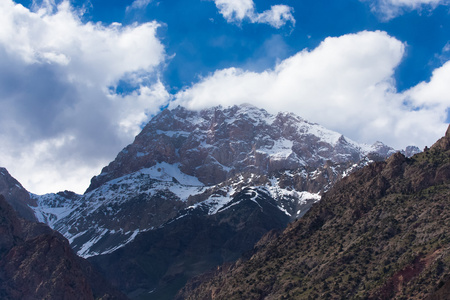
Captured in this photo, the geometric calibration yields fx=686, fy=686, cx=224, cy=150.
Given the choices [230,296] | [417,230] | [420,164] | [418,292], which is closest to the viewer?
[418,292]

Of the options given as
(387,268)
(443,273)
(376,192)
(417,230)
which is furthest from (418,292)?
(376,192)

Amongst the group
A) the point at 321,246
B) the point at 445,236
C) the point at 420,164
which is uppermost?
the point at 420,164

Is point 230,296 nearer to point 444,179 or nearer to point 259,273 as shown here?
point 259,273

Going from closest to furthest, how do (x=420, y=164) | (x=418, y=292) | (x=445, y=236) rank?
(x=418, y=292)
(x=445, y=236)
(x=420, y=164)

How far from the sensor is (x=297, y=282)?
16062 centimetres

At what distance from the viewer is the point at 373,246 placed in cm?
15912

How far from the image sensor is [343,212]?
628 ft

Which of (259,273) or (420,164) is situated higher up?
(420,164)

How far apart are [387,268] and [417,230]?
15287 millimetres

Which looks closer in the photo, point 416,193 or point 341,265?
point 341,265

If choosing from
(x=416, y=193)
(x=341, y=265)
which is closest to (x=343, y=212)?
(x=416, y=193)

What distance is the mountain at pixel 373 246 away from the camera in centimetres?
13638

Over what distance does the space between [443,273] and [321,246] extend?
5168 centimetres

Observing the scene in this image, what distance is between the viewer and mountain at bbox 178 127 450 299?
447 ft
